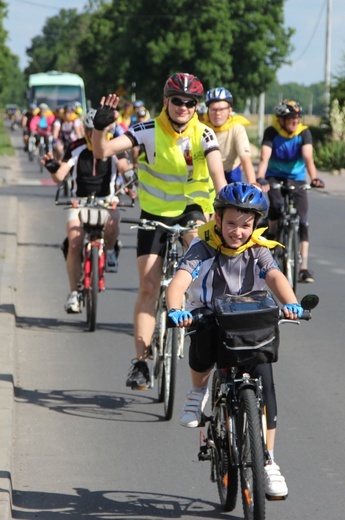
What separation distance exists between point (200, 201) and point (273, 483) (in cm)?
315

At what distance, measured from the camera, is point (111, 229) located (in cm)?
1095

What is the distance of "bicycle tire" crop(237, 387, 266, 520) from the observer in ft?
15.9

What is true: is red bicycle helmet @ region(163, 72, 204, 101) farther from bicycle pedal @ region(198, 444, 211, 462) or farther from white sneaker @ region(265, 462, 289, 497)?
white sneaker @ region(265, 462, 289, 497)

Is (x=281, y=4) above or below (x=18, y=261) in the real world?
above

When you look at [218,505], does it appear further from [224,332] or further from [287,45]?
[287,45]

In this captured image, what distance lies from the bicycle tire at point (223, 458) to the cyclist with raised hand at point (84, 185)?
486cm

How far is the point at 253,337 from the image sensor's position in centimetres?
502

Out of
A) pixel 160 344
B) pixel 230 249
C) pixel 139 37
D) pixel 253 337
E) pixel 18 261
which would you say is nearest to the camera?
pixel 253 337

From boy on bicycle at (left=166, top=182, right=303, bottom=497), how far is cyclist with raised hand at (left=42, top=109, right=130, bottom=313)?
4743 millimetres

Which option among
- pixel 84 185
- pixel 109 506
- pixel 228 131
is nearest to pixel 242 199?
pixel 109 506

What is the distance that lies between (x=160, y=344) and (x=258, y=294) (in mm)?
2465

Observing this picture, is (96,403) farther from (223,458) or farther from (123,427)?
(223,458)

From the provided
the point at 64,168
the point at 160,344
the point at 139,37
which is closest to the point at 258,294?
the point at 160,344

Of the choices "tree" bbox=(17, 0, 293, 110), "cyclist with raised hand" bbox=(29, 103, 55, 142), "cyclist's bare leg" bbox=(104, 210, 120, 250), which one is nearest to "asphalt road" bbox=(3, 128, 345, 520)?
"cyclist's bare leg" bbox=(104, 210, 120, 250)
